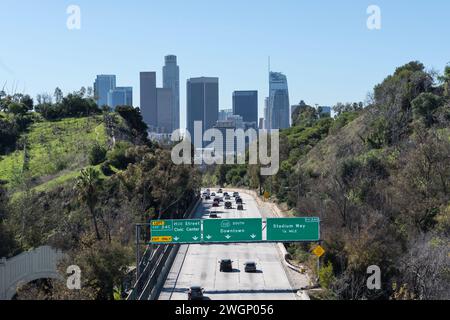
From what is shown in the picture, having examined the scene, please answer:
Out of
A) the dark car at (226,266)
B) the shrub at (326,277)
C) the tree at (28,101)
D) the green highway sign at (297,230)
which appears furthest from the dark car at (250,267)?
the tree at (28,101)

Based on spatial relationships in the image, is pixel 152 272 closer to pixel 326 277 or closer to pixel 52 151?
pixel 326 277

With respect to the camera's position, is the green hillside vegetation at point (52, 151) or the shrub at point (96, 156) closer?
the green hillside vegetation at point (52, 151)

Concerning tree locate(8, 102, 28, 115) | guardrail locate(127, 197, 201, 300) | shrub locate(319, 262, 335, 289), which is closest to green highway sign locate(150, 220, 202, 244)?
guardrail locate(127, 197, 201, 300)

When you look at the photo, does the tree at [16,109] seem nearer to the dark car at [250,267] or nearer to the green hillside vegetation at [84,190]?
the green hillside vegetation at [84,190]

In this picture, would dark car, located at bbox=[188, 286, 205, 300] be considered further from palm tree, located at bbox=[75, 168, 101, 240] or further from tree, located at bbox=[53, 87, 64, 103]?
tree, located at bbox=[53, 87, 64, 103]

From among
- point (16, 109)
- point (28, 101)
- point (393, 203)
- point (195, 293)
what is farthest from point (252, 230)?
point (28, 101)
